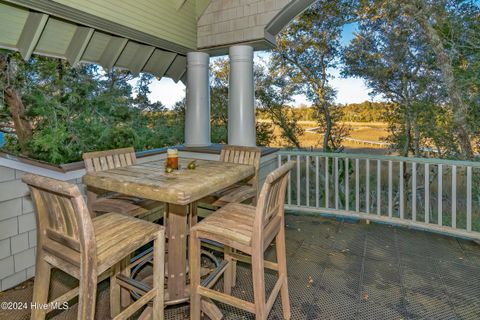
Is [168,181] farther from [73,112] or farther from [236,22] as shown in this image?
[73,112]

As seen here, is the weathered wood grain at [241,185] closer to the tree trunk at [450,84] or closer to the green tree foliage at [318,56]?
the tree trunk at [450,84]

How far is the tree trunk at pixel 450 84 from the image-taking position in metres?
4.62

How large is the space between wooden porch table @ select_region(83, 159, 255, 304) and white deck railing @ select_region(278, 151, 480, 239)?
1.95 m

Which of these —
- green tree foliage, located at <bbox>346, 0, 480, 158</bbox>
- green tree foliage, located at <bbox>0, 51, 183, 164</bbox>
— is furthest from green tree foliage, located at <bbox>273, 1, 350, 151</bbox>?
green tree foliage, located at <bbox>0, 51, 183, 164</bbox>

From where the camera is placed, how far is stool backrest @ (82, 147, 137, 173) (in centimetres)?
226

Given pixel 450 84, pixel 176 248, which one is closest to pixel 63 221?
pixel 176 248

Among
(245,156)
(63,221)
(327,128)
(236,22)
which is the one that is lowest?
(63,221)

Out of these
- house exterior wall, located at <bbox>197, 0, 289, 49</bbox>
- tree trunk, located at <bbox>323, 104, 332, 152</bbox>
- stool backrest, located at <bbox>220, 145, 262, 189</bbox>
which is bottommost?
stool backrest, located at <bbox>220, 145, 262, 189</bbox>

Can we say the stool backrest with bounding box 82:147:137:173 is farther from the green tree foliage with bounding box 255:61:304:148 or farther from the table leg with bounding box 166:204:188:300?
the green tree foliage with bounding box 255:61:304:148

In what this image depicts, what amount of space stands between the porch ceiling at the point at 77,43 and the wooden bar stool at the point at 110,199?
4.74 feet

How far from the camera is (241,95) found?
3.82m

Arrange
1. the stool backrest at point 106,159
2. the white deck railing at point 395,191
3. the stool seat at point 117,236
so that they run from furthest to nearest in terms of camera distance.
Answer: the white deck railing at point 395,191 < the stool backrest at point 106,159 < the stool seat at point 117,236

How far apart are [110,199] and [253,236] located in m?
1.34

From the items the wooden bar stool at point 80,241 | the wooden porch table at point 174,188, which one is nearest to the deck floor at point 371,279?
the wooden porch table at point 174,188
